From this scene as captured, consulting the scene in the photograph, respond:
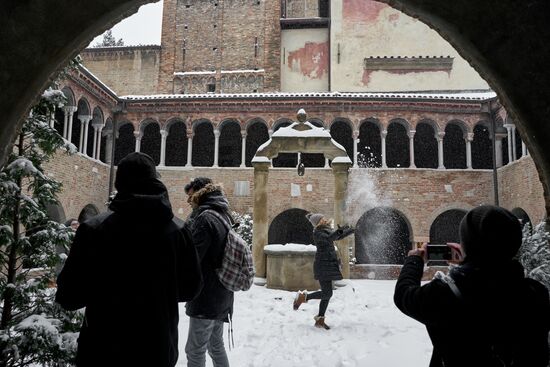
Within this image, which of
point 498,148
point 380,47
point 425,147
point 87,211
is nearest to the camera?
point 87,211

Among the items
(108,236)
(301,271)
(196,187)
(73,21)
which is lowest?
(301,271)

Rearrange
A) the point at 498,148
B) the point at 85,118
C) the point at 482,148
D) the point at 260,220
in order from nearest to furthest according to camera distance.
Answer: the point at 260,220
the point at 85,118
the point at 498,148
the point at 482,148

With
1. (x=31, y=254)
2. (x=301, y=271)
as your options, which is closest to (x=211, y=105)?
(x=301, y=271)

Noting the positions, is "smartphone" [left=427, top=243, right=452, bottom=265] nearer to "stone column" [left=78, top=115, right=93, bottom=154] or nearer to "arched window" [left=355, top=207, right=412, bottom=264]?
"stone column" [left=78, top=115, right=93, bottom=154]

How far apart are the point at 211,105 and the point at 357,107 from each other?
6.03m

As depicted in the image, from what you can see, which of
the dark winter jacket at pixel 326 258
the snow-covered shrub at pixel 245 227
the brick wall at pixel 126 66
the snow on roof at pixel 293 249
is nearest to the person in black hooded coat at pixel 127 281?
the dark winter jacket at pixel 326 258

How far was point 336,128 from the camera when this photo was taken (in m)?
19.8

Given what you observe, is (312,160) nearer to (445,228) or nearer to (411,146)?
(411,146)

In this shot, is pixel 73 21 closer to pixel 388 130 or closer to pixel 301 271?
pixel 301 271

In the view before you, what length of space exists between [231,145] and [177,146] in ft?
8.39

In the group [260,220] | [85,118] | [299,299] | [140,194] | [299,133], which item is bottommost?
[299,299]

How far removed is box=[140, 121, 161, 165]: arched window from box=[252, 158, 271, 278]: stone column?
32.8 feet

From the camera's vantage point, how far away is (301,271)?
33.3 ft

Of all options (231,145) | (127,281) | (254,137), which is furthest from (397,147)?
(127,281)
